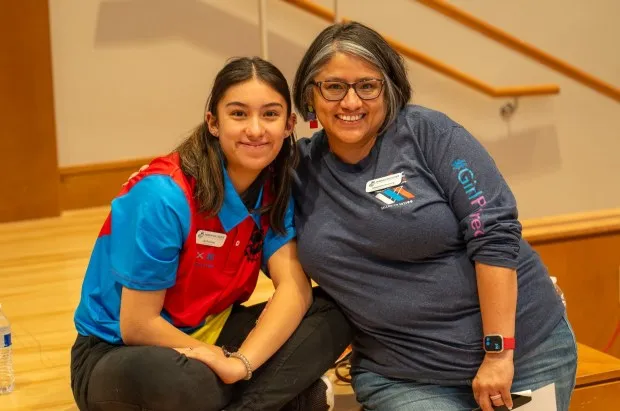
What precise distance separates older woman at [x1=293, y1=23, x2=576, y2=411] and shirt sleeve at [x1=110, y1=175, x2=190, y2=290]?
0.97ft

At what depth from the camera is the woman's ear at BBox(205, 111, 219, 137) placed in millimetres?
1886

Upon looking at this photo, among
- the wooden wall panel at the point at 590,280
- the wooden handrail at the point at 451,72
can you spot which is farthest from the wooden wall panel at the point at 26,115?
the wooden wall panel at the point at 590,280

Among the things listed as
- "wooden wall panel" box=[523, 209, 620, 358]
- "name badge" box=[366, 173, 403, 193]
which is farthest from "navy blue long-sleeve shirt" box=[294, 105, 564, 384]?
"wooden wall panel" box=[523, 209, 620, 358]

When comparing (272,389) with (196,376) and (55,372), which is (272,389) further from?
(55,372)

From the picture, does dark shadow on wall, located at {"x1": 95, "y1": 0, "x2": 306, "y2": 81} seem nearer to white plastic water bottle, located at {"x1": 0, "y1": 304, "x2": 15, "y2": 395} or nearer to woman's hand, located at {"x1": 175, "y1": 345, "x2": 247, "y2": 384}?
white plastic water bottle, located at {"x1": 0, "y1": 304, "x2": 15, "y2": 395}

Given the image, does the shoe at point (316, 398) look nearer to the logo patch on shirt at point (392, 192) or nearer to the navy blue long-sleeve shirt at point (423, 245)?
the navy blue long-sleeve shirt at point (423, 245)

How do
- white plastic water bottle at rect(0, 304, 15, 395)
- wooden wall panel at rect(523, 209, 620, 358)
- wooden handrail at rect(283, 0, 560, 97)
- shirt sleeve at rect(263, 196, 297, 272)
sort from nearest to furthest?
shirt sleeve at rect(263, 196, 297, 272), white plastic water bottle at rect(0, 304, 15, 395), wooden wall panel at rect(523, 209, 620, 358), wooden handrail at rect(283, 0, 560, 97)

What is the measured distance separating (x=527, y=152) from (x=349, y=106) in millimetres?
3063

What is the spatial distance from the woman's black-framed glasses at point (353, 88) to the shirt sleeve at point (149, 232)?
364 millimetres

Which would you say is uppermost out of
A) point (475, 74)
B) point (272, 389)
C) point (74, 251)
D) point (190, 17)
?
point (190, 17)

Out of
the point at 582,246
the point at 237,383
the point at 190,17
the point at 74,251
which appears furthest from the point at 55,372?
the point at 190,17

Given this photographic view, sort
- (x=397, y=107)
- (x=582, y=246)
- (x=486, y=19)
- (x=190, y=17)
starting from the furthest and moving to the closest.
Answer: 1. (x=486, y=19)
2. (x=190, y=17)
3. (x=582, y=246)
4. (x=397, y=107)

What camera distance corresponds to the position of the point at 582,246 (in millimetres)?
3002

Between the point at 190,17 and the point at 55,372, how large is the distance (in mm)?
2005
